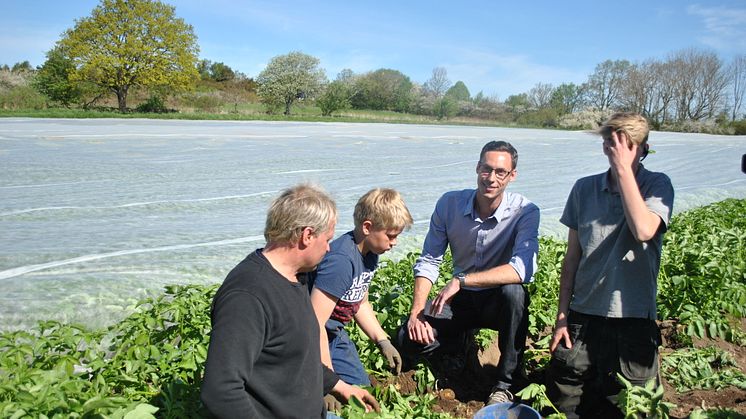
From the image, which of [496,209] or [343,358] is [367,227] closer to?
[343,358]

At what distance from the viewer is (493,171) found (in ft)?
9.84

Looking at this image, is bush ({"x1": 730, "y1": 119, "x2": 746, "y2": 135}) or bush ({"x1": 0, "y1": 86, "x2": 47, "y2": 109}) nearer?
bush ({"x1": 0, "y1": 86, "x2": 47, "y2": 109})

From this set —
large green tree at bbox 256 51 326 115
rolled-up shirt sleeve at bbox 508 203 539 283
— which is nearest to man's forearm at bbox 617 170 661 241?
rolled-up shirt sleeve at bbox 508 203 539 283

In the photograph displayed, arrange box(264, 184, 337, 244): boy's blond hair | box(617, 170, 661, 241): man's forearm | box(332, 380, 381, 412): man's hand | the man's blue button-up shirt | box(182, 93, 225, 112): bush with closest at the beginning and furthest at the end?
1. box(264, 184, 337, 244): boy's blond hair
2. box(332, 380, 381, 412): man's hand
3. box(617, 170, 661, 241): man's forearm
4. the man's blue button-up shirt
5. box(182, 93, 225, 112): bush

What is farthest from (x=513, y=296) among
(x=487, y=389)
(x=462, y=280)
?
(x=487, y=389)

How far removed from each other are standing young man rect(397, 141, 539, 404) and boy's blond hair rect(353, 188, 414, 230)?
0.67 metres

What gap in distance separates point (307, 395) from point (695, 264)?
10.2ft

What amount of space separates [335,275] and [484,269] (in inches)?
43.0

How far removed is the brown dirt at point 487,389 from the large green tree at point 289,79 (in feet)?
120

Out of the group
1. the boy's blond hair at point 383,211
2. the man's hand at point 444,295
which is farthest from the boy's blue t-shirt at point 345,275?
the man's hand at point 444,295

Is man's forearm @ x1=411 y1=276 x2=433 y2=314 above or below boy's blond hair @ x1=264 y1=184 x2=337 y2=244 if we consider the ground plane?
below

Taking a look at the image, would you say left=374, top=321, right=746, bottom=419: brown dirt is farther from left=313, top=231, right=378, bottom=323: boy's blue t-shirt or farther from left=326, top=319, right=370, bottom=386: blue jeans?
left=313, top=231, right=378, bottom=323: boy's blue t-shirt

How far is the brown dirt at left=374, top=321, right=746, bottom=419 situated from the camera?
2.86m

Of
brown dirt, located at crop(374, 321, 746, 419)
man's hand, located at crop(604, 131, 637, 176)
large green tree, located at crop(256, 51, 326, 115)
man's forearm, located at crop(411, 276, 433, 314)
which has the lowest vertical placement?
brown dirt, located at crop(374, 321, 746, 419)
